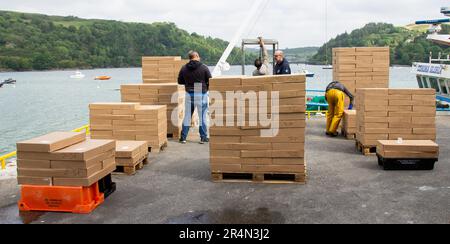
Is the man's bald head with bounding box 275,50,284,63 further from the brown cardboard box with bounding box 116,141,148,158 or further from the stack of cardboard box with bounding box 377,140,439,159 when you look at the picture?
the brown cardboard box with bounding box 116,141,148,158

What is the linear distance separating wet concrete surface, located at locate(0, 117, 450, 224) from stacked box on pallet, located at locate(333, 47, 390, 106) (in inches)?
218

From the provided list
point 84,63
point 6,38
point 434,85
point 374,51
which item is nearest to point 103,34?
point 84,63

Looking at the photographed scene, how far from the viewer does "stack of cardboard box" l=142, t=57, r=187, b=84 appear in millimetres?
14062

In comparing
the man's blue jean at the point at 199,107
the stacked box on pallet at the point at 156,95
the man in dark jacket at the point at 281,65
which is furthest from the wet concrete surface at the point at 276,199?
the man in dark jacket at the point at 281,65

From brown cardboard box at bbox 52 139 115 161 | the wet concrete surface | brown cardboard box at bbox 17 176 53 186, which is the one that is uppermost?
brown cardboard box at bbox 52 139 115 161

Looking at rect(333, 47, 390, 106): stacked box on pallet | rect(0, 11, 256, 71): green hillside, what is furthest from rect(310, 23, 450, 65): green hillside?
rect(333, 47, 390, 106): stacked box on pallet

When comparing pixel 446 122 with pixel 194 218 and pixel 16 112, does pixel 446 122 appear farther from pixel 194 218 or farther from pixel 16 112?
pixel 16 112

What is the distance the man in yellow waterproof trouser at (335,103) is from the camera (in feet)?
38.5

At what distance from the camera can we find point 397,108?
30.7 feet

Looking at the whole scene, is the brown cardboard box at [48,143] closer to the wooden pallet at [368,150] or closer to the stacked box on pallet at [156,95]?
the stacked box on pallet at [156,95]

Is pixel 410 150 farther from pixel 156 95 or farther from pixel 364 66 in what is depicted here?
pixel 156 95

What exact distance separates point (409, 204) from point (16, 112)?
201ft

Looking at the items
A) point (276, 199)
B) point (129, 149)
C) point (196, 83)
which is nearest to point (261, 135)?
point (276, 199)

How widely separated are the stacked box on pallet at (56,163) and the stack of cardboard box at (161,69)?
8.05 m
